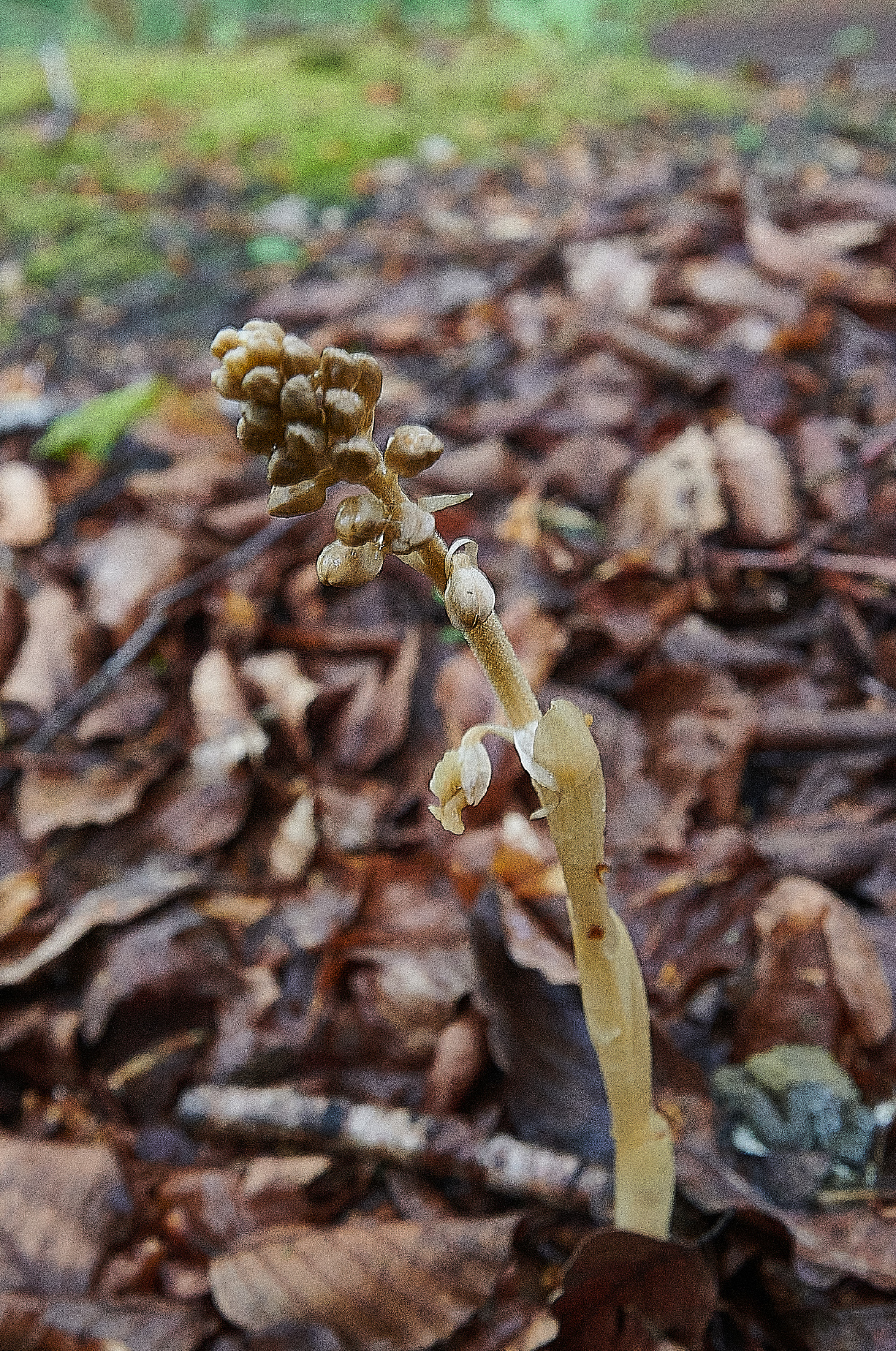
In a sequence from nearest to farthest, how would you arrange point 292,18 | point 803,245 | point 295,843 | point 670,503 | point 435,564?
point 435,564 < point 295,843 < point 670,503 < point 803,245 < point 292,18

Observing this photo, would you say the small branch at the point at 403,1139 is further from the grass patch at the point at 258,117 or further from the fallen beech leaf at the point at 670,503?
the grass patch at the point at 258,117

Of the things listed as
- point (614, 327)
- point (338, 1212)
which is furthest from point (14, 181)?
point (338, 1212)

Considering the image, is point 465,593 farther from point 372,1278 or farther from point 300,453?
point 372,1278

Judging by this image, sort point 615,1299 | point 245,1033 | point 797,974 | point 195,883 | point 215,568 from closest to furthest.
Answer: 1. point 615,1299
2. point 797,974
3. point 245,1033
4. point 195,883
5. point 215,568

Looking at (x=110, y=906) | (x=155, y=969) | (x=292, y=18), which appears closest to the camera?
(x=155, y=969)

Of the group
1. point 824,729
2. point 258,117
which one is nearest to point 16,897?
point 824,729

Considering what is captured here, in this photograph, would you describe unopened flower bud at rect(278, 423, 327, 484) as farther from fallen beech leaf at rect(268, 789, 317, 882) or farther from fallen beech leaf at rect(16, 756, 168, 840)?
fallen beech leaf at rect(16, 756, 168, 840)

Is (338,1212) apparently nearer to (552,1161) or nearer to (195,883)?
(552,1161)
